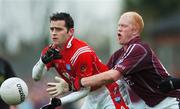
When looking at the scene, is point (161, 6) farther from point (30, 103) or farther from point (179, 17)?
point (30, 103)

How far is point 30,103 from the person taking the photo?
23.8 m

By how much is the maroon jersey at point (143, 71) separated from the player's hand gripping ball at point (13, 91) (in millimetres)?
1544

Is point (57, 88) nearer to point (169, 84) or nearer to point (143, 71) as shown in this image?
point (143, 71)

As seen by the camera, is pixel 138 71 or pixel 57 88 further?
pixel 138 71

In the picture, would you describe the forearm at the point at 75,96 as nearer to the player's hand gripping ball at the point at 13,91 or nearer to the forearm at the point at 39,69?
the forearm at the point at 39,69

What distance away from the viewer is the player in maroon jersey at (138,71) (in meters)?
12.1

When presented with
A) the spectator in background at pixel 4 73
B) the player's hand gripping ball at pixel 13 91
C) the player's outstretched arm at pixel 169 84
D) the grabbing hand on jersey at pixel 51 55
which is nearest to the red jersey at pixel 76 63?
the grabbing hand on jersey at pixel 51 55

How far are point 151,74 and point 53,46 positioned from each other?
160cm

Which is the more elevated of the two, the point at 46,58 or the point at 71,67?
the point at 46,58

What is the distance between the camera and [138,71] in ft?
40.4

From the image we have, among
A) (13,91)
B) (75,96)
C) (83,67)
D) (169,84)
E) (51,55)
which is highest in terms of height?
(51,55)

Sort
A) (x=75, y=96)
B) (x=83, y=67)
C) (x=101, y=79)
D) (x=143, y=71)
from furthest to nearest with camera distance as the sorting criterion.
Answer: (x=143, y=71), (x=83, y=67), (x=75, y=96), (x=101, y=79)

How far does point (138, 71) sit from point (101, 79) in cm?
66

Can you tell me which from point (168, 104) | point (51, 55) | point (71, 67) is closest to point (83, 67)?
point (71, 67)
